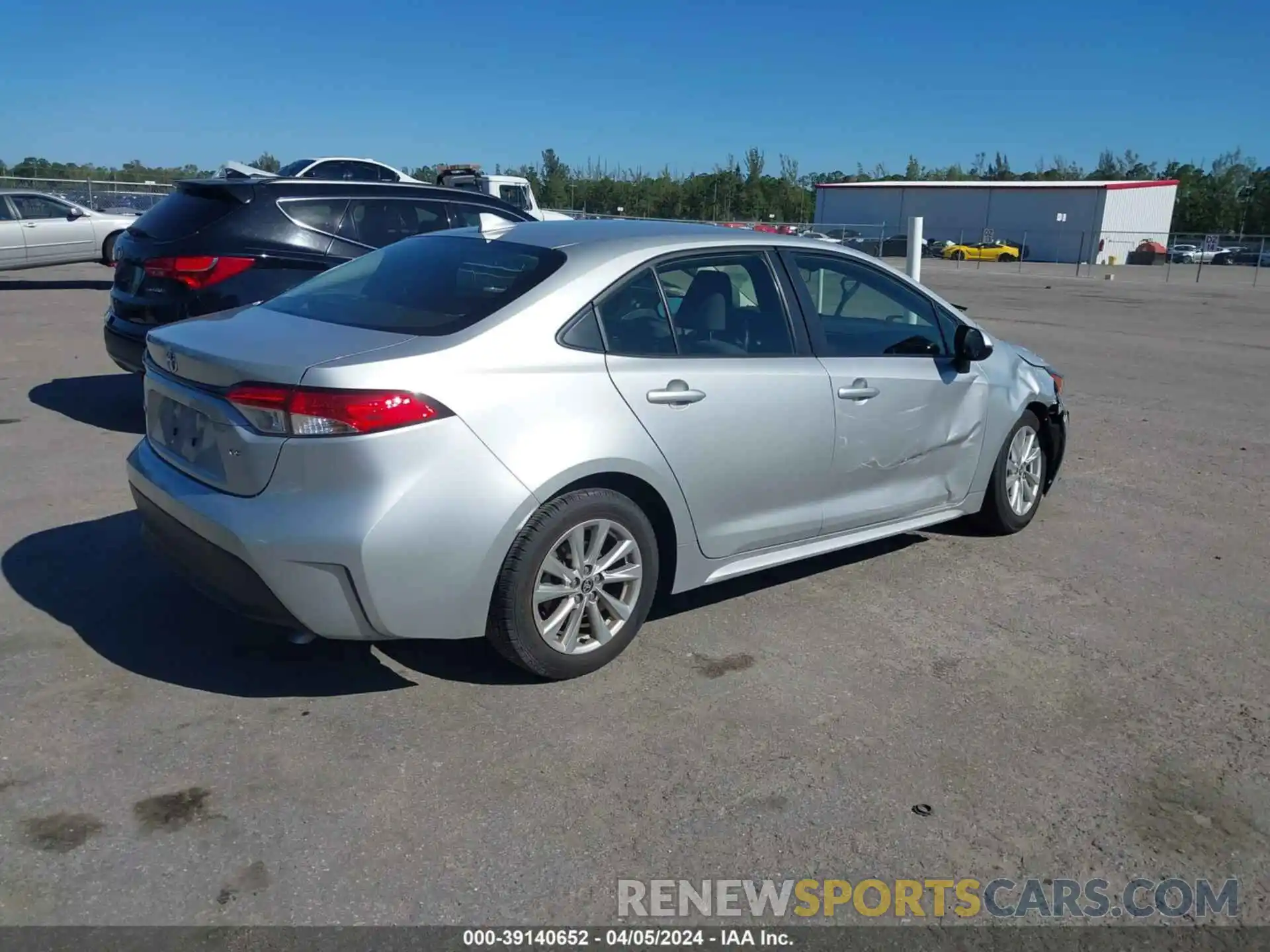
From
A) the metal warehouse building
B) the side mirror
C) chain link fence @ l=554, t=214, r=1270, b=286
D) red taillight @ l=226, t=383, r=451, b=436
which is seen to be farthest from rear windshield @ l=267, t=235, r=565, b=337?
the metal warehouse building

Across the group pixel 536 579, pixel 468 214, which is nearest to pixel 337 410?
pixel 536 579

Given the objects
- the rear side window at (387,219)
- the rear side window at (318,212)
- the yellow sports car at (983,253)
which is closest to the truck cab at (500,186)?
the rear side window at (387,219)

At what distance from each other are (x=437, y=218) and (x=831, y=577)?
192 inches

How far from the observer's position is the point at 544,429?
12.2ft

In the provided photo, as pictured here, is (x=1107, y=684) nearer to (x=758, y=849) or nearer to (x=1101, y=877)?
(x=1101, y=877)

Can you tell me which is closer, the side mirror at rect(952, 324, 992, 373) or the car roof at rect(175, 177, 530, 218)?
the side mirror at rect(952, 324, 992, 373)

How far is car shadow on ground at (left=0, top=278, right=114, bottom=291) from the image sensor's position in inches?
721

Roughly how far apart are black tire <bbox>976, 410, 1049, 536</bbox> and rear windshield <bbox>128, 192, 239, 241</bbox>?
5.24m

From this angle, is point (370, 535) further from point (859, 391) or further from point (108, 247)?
point (108, 247)

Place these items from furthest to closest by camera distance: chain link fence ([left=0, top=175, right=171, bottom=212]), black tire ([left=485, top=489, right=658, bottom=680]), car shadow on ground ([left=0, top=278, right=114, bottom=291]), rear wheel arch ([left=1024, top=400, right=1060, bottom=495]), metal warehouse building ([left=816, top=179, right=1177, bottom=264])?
metal warehouse building ([left=816, top=179, right=1177, bottom=264]) → chain link fence ([left=0, top=175, right=171, bottom=212]) → car shadow on ground ([left=0, top=278, right=114, bottom=291]) → rear wheel arch ([left=1024, top=400, right=1060, bottom=495]) → black tire ([left=485, top=489, right=658, bottom=680])

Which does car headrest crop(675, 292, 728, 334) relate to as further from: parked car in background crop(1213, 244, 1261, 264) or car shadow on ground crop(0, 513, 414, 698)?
parked car in background crop(1213, 244, 1261, 264)

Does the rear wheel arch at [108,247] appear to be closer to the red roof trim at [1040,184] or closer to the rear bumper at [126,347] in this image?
the rear bumper at [126,347]

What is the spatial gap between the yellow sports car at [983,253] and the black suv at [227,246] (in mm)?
52922

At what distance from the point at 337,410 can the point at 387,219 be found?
16.9 ft
